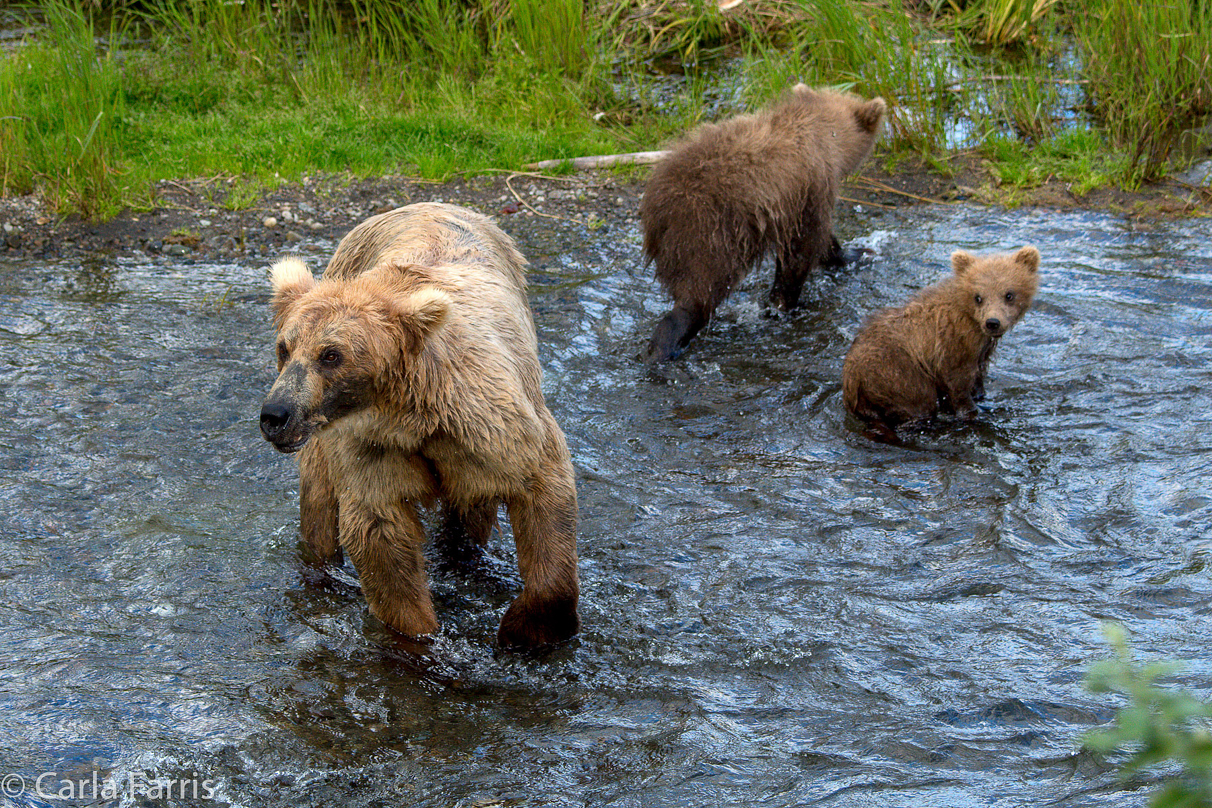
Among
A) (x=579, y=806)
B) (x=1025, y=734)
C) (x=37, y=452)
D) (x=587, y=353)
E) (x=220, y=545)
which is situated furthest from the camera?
(x=587, y=353)

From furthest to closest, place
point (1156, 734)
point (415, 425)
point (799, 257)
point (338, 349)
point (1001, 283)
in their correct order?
point (799, 257)
point (1001, 283)
point (415, 425)
point (338, 349)
point (1156, 734)

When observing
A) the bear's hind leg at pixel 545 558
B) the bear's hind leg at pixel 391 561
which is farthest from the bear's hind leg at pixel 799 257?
the bear's hind leg at pixel 391 561

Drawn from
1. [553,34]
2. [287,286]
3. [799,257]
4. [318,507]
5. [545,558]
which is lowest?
[318,507]

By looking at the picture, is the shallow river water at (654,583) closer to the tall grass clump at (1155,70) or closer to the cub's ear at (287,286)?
the cub's ear at (287,286)

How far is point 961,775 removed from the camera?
3275 mm

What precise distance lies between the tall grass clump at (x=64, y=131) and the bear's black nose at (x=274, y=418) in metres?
5.88

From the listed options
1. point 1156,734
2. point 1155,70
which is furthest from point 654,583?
point 1155,70

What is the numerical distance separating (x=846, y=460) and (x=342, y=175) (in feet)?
18.3

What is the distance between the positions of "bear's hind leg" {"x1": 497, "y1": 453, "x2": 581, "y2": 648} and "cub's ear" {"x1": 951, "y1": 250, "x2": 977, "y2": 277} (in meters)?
3.17

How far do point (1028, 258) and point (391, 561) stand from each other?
404 centimetres

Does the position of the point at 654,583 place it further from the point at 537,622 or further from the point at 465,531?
the point at 465,531

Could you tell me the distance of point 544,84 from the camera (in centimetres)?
1033

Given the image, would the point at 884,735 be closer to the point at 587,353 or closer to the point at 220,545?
the point at 220,545

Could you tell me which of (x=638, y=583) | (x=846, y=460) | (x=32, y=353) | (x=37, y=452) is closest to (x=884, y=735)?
(x=638, y=583)
